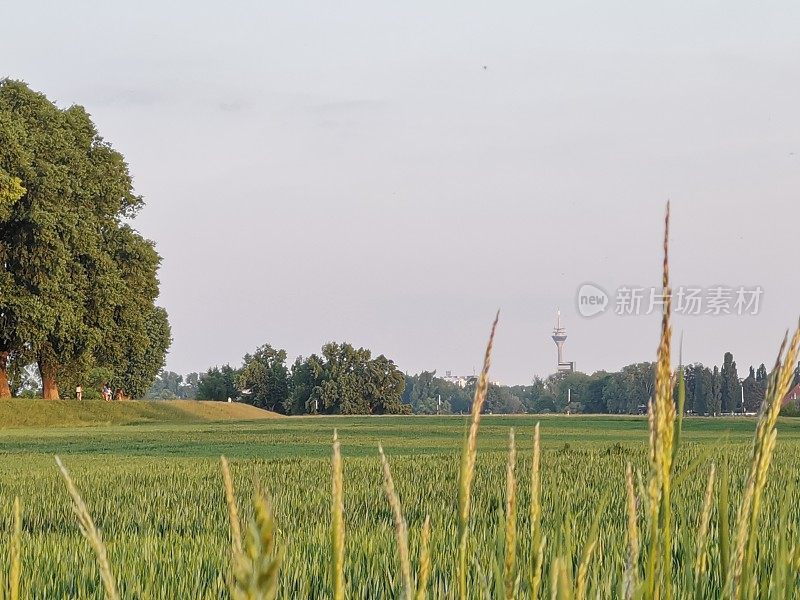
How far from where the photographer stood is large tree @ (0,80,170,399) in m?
37.8

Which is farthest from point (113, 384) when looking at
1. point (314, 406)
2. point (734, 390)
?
point (734, 390)

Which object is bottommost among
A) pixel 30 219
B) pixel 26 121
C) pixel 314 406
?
pixel 314 406

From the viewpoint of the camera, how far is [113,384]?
246 ft

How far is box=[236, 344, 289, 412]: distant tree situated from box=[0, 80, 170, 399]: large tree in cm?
4149

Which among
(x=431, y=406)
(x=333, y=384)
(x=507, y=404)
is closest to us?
(x=333, y=384)

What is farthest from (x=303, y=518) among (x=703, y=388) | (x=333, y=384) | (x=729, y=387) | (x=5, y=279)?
(x=729, y=387)

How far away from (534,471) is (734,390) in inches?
4329

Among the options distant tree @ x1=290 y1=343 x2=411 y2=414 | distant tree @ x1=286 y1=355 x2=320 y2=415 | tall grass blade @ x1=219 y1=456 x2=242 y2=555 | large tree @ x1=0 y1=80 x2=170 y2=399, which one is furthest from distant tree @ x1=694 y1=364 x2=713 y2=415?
tall grass blade @ x1=219 y1=456 x2=242 y2=555

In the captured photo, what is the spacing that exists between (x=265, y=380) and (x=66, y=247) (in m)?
50.4

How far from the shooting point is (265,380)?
8894 cm

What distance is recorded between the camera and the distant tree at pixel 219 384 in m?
91.1

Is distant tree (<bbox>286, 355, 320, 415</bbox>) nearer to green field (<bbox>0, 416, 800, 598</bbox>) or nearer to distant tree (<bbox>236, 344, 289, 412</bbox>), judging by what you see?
distant tree (<bbox>236, 344, 289, 412</bbox>)

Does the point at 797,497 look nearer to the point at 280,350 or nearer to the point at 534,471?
the point at 534,471

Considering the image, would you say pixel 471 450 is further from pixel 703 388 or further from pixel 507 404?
pixel 507 404
